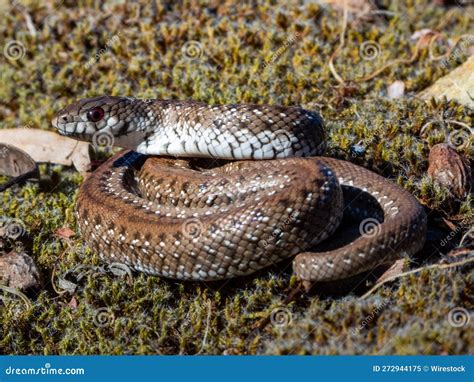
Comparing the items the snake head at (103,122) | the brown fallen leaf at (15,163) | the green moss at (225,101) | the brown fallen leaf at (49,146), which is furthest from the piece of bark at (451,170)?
the brown fallen leaf at (15,163)

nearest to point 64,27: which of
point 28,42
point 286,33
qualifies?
point 28,42

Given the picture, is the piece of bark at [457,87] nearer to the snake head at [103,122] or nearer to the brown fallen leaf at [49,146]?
the snake head at [103,122]

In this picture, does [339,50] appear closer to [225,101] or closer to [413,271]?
[225,101]

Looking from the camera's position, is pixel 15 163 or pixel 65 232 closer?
pixel 65 232

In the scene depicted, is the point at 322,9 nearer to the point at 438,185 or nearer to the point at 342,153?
the point at 342,153

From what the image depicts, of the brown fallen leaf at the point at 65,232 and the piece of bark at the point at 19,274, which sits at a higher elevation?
the brown fallen leaf at the point at 65,232

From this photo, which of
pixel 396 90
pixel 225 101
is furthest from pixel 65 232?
pixel 396 90

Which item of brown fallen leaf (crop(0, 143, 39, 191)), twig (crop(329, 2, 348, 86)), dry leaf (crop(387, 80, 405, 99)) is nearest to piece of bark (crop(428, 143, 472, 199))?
dry leaf (crop(387, 80, 405, 99))
